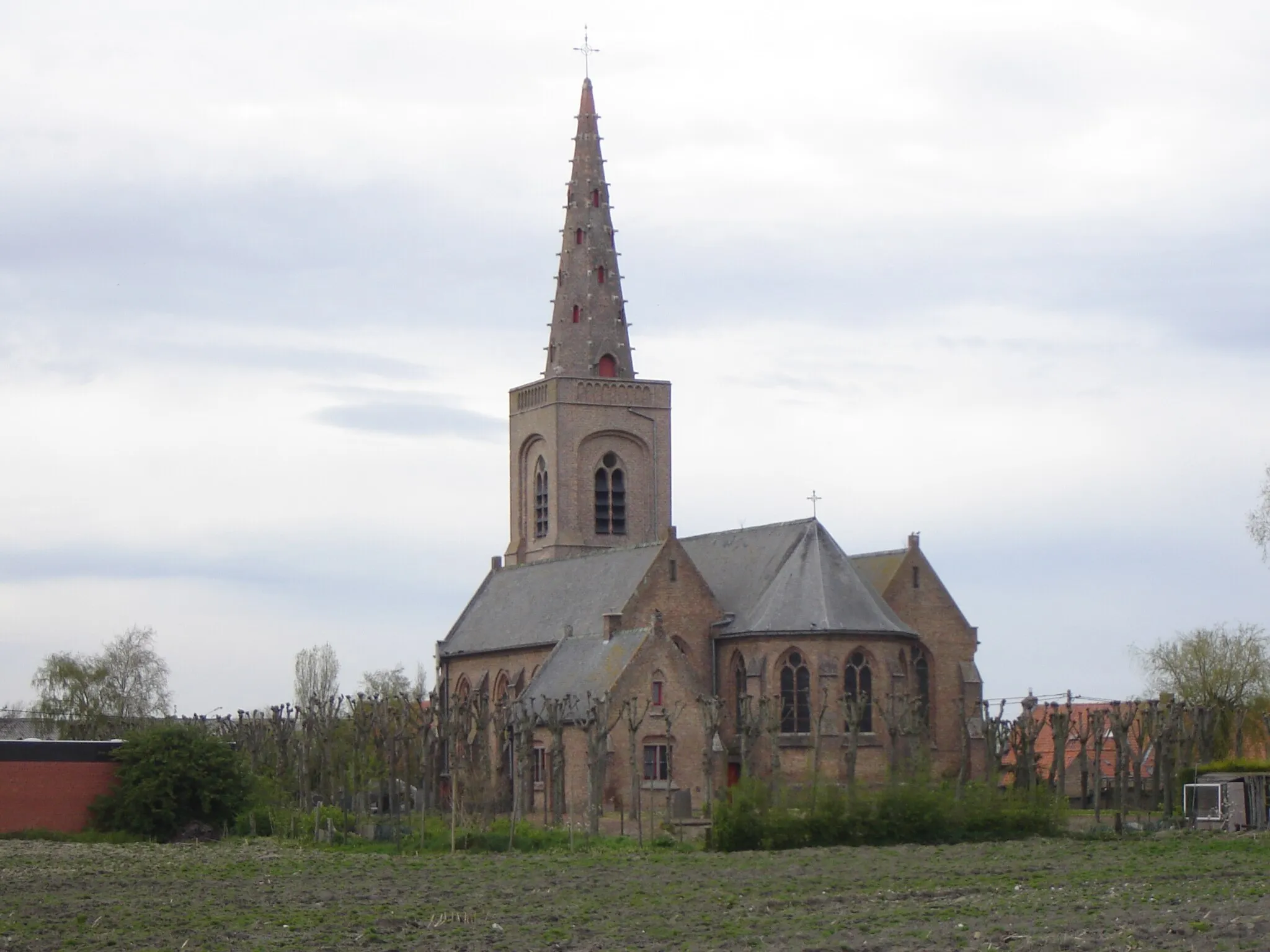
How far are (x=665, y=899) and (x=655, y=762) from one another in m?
30.1

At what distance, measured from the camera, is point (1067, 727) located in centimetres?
5744

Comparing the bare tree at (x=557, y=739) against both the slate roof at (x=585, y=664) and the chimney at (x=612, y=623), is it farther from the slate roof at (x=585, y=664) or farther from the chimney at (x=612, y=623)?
the chimney at (x=612, y=623)

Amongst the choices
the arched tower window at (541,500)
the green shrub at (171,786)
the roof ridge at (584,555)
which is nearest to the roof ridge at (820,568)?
the roof ridge at (584,555)

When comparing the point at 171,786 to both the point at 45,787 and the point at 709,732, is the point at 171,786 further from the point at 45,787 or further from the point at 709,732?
the point at 709,732

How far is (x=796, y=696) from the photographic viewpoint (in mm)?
65125

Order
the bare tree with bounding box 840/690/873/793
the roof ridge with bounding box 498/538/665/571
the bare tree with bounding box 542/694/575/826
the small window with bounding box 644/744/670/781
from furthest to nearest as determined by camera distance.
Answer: the roof ridge with bounding box 498/538/665/571 → the small window with bounding box 644/744/670/781 → the bare tree with bounding box 542/694/575/826 → the bare tree with bounding box 840/690/873/793

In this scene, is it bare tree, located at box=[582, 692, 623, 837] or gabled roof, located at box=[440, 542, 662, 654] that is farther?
gabled roof, located at box=[440, 542, 662, 654]

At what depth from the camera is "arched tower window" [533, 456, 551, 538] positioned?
8131cm

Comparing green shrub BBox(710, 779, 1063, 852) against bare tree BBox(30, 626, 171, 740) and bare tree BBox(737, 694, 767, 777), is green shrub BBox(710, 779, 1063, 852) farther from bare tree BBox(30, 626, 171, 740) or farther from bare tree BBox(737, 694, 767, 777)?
bare tree BBox(30, 626, 171, 740)

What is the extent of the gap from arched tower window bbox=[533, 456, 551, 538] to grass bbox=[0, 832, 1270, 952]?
3684cm

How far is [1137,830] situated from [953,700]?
20065 millimetres

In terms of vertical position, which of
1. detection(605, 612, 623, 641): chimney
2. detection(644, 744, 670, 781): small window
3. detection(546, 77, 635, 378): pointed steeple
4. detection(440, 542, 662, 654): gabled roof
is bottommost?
detection(644, 744, 670, 781): small window

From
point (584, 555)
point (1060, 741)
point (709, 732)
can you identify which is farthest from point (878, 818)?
point (584, 555)

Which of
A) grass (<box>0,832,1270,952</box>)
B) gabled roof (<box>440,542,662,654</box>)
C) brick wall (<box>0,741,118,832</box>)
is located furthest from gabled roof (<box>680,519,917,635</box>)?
brick wall (<box>0,741,118,832</box>)
